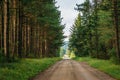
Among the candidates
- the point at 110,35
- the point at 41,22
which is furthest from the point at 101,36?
the point at 41,22

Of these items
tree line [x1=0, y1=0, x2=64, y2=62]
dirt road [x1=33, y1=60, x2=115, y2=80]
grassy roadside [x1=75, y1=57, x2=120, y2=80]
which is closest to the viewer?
dirt road [x1=33, y1=60, x2=115, y2=80]

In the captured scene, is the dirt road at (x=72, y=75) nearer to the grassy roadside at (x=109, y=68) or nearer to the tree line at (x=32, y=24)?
the grassy roadside at (x=109, y=68)

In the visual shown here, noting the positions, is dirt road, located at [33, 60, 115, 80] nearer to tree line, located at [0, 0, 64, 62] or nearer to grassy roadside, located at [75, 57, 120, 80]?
grassy roadside, located at [75, 57, 120, 80]

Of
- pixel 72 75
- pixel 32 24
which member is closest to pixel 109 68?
pixel 72 75

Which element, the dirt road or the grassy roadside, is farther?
the grassy roadside

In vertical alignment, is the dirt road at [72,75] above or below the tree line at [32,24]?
below

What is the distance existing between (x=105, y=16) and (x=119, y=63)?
22.6 metres

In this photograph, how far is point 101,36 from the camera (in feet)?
210

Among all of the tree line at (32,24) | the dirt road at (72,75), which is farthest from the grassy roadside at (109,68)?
the tree line at (32,24)

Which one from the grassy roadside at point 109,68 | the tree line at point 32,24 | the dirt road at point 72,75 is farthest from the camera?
the tree line at point 32,24

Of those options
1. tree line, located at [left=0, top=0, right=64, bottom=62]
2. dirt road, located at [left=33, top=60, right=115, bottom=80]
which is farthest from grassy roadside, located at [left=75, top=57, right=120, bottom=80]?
tree line, located at [left=0, top=0, right=64, bottom=62]

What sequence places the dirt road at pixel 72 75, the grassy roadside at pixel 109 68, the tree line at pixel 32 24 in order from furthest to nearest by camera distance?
the tree line at pixel 32 24 → the grassy roadside at pixel 109 68 → the dirt road at pixel 72 75

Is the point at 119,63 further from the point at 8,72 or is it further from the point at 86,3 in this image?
the point at 86,3

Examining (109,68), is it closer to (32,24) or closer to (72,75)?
(72,75)
